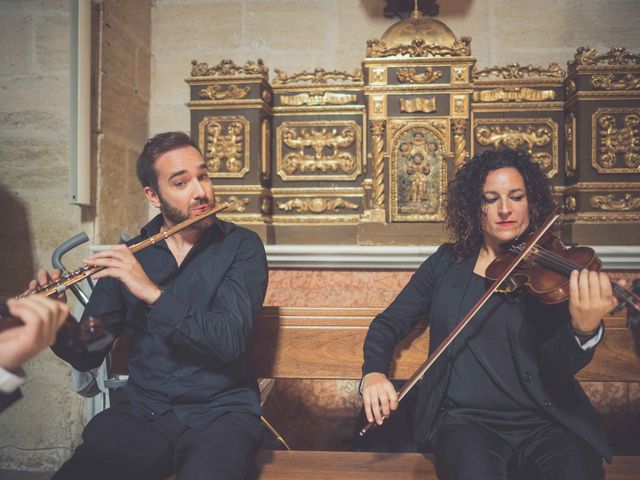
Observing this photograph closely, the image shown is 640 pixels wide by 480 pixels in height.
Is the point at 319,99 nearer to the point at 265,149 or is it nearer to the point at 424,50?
the point at 265,149

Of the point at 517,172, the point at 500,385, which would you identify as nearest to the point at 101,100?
the point at 517,172

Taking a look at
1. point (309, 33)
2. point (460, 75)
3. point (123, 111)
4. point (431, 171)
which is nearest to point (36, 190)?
point (123, 111)

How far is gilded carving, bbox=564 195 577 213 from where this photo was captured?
3263mm

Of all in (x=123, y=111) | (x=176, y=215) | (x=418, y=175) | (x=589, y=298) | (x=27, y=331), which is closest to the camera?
(x=27, y=331)

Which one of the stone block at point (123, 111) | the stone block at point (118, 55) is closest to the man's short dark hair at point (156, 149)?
the stone block at point (123, 111)

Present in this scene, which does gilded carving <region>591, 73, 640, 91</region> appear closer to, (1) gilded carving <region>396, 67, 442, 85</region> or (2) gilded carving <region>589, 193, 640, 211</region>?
(2) gilded carving <region>589, 193, 640, 211</region>

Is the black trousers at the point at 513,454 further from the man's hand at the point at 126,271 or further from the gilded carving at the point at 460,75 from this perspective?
the gilded carving at the point at 460,75

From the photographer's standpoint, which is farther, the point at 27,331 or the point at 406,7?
the point at 406,7

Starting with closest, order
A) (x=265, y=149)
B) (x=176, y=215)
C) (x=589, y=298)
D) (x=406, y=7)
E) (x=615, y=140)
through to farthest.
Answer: (x=589, y=298) → (x=176, y=215) → (x=615, y=140) → (x=265, y=149) → (x=406, y=7)

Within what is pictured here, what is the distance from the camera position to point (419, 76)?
3.28 m

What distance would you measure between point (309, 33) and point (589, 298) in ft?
10.3

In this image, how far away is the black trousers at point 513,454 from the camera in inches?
57.9

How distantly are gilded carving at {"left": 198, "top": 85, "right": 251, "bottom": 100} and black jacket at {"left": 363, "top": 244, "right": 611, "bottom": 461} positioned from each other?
1.83 metres

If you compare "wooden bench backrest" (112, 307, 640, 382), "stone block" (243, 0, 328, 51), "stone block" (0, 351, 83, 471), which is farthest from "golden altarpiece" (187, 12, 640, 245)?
"stone block" (0, 351, 83, 471)
